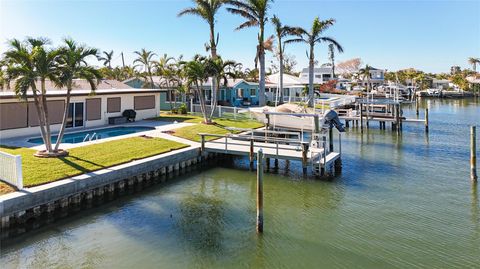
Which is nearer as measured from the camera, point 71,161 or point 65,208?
point 65,208

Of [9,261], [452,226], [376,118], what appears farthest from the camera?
[376,118]

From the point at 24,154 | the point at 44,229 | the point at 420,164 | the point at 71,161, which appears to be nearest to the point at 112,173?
the point at 71,161

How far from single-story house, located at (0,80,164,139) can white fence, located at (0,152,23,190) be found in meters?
4.68

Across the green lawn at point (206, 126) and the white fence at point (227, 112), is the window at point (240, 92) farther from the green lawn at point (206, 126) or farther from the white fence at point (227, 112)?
the green lawn at point (206, 126)

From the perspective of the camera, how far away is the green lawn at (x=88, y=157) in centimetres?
1437

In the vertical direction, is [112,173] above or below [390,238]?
above

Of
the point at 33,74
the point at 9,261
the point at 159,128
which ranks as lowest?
the point at 9,261

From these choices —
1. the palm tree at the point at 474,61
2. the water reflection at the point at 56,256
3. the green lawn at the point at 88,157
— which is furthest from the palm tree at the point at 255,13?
the palm tree at the point at 474,61

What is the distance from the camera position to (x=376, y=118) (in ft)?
127

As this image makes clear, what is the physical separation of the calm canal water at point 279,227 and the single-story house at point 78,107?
24.8 feet

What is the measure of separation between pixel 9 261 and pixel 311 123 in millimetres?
19077

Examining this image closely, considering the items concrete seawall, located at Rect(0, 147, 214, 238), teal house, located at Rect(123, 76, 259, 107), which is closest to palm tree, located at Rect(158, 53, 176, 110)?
teal house, located at Rect(123, 76, 259, 107)

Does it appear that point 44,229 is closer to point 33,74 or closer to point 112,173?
point 112,173

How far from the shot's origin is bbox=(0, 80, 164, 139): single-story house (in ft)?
73.0
